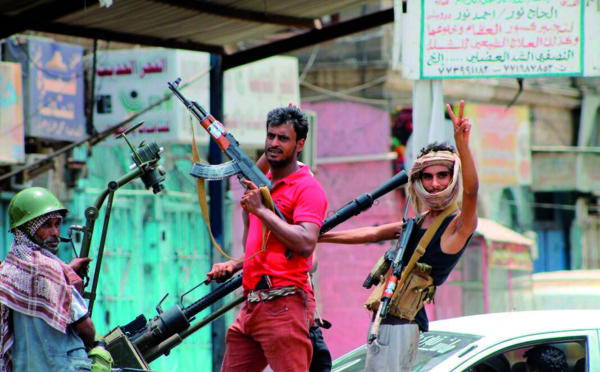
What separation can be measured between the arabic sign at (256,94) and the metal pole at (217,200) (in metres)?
3.68

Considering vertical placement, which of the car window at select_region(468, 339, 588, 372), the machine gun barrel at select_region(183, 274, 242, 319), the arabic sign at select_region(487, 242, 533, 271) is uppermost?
the machine gun barrel at select_region(183, 274, 242, 319)

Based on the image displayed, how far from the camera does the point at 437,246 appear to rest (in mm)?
4809

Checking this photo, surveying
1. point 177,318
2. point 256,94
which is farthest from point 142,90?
point 177,318

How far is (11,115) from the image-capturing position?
930cm

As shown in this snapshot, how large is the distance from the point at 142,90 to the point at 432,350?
20.6ft

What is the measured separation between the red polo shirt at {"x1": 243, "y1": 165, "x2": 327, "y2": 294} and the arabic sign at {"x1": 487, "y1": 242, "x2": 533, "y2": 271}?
9662mm

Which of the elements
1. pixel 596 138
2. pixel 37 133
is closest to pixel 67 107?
pixel 37 133

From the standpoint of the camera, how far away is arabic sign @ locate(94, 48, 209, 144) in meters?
10.8

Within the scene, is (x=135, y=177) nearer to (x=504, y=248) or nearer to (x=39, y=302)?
(x=39, y=302)

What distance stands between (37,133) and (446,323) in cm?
552

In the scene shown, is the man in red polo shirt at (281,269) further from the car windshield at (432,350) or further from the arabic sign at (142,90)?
the arabic sign at (142,90)

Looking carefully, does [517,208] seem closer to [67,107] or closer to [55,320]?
[67,107]

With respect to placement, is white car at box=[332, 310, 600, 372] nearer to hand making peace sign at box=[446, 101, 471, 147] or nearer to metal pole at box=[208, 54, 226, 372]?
hand making peace sign at box=[446, 101, 471, 147]

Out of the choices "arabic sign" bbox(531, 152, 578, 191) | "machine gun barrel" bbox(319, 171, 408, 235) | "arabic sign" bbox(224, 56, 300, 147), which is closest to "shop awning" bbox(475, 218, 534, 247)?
"arabic sign" bbox(531, 152, 578, 191)
